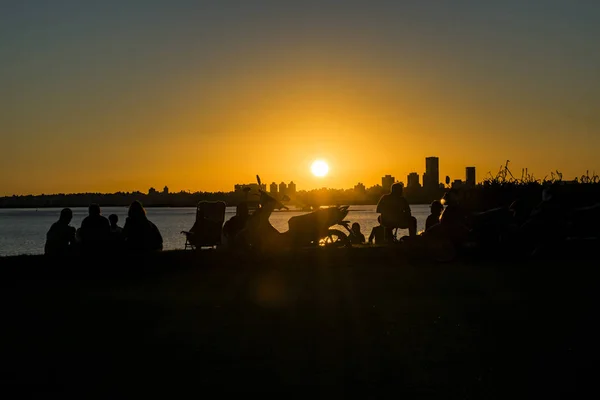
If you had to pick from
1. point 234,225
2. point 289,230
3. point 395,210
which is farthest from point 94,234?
point 395,210

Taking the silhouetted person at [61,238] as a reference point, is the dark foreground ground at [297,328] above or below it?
below

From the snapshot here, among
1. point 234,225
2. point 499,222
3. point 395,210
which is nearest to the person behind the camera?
point 234,225

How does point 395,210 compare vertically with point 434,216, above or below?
above

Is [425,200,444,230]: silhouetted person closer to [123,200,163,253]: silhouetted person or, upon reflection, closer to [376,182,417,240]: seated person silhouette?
[376,182,417,240]: seated person silhouette

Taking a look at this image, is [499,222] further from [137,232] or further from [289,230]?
[137,232]

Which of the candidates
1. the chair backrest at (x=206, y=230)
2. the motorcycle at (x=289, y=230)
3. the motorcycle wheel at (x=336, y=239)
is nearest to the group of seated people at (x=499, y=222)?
the motorcycle wheel at (x=336, y=239)

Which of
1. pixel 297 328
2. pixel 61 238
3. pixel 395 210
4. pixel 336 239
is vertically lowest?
pixel 297 328

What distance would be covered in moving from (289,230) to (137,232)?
3.09 m

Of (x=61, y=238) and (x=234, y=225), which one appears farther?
(x=234, y=225)

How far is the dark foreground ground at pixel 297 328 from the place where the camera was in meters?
6.21

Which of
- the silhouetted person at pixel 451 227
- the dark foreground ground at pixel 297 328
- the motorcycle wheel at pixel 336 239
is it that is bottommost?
the dark foreground ground at pixel 297 328

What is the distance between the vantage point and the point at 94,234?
15.4m

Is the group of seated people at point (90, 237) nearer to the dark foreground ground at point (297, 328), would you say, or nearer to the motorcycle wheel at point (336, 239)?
the dark foreground ground at point (297, 328)

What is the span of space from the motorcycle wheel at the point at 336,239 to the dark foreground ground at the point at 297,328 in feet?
6.07
